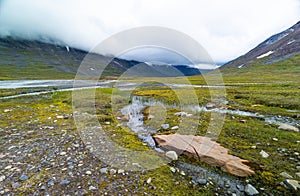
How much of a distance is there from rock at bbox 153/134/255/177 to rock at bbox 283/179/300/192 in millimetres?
983

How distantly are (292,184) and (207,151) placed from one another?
119 inches

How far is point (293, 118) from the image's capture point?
13.7m

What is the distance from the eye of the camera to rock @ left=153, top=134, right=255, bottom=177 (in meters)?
6.50

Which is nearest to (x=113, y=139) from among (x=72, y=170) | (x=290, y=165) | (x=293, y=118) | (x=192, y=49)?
(x=72, y=170)

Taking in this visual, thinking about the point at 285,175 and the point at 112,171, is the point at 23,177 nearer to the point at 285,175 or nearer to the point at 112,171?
the point at 112,171

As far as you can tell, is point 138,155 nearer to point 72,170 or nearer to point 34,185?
point 72,170

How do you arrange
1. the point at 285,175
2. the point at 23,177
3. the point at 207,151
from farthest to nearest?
the point at 207,151 → the point at 285,175 → the point at 23,177

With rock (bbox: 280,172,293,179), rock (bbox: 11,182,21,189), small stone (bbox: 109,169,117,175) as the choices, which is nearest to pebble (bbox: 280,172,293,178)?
rock (bbox: 280,172,293,179)

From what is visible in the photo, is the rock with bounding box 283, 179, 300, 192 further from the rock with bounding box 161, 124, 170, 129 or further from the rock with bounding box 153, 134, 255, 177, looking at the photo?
the rock with bounding box 161, 124, 170, 129

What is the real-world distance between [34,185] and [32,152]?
2730 millimetres

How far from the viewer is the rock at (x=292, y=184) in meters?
5.38

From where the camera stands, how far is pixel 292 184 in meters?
5.51

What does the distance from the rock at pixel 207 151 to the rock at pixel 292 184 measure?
3.23 feet

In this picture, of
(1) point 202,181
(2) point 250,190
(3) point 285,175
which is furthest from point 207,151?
(3) point 285,175
